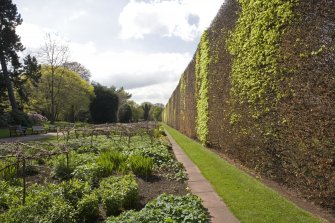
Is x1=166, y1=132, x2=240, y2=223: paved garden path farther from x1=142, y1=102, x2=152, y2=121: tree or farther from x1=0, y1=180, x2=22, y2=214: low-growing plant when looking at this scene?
x1=142, y1=102, x2=152, y2=121: tree

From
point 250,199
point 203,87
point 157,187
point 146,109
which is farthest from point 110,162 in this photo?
point 146,109

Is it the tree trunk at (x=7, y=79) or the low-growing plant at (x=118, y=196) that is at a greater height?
the tree trunk at (x=7, y=79)

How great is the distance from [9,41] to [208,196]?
28.0 meters

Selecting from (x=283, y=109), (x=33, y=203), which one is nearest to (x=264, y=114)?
(x=283, y=109)

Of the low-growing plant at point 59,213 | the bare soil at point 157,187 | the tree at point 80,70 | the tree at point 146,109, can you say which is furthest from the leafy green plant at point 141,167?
the tree at point 146,109

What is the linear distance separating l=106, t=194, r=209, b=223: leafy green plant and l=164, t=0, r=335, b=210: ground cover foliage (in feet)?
7.71

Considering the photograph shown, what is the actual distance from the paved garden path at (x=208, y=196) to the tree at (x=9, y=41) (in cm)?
2416

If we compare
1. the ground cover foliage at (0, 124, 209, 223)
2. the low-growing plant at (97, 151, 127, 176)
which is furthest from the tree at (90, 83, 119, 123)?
the low-growing plant at (97, 151, 127, 176)

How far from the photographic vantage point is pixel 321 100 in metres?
5.55

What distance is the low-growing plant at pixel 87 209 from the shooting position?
5235 mm

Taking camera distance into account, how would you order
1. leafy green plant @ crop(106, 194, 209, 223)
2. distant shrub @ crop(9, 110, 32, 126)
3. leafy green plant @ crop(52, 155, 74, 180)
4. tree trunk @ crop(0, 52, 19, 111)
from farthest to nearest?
tree trunk @ crop(0, 52, 19, 111) → distant shrub @ crop(9, 110, 32, 126) → leafy green plant @ crop(52, 155, 74, 180) → leafy green plant @ crop(106, 194, 209, 223)

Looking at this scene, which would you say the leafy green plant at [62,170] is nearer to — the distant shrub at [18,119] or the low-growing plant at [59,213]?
the low-growing plant at [59,213]

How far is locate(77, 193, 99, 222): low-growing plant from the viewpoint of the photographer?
523cm

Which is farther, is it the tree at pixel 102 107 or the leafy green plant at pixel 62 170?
the tree at pixel 102 107
